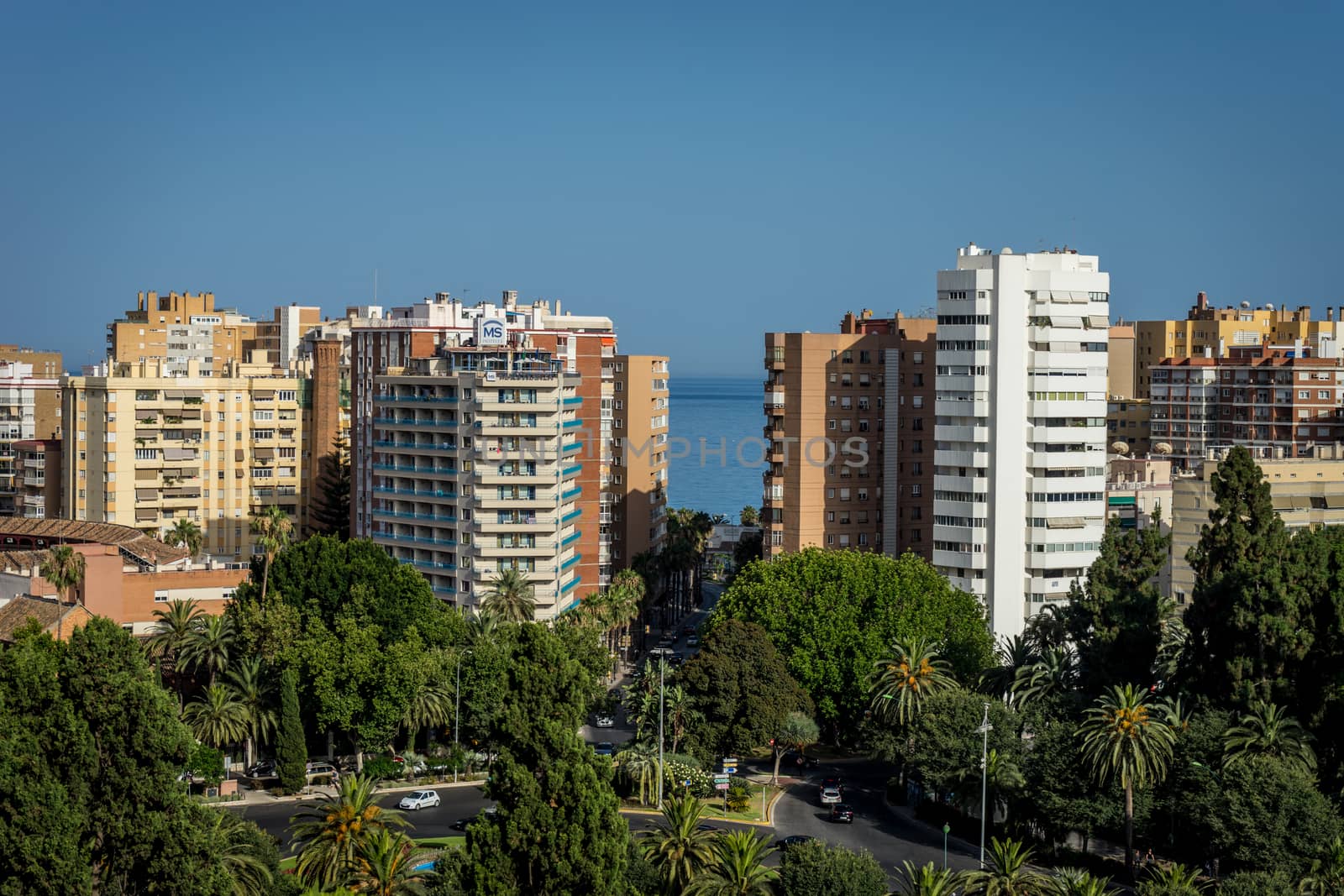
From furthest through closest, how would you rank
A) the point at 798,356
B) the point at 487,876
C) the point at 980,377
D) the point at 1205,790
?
the point at 798,356, the point at 980,377, the point at 1205,790, the point at 487,876

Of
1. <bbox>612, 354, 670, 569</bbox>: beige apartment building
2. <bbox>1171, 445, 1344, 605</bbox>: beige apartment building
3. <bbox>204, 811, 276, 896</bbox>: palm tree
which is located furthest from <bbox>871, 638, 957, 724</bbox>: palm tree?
<bbox>612, 354, 670, 569</bbox>: beige apartment building

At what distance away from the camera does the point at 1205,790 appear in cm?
5959

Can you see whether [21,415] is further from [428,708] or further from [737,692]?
[737,692]

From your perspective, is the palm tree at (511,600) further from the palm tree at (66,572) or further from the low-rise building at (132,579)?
the palm tree at (66,572)

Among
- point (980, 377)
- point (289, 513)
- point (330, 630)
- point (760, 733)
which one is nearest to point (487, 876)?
point (760, 733)

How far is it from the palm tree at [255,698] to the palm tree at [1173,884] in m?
38.0

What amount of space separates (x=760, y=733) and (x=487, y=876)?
30889mm

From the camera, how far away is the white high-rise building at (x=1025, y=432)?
9144 centimetres

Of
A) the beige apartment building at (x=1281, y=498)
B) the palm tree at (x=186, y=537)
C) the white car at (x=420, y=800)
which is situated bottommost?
the white car at (x=420, y=800)

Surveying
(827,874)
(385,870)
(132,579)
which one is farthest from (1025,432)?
(385,870)

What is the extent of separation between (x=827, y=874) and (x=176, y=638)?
39.0 m

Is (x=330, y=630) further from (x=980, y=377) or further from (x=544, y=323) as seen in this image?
(x=544, y=323)

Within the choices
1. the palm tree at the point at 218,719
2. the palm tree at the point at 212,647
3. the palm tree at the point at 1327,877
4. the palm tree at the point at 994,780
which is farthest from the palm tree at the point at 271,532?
the palm tree at the point at 1327,877

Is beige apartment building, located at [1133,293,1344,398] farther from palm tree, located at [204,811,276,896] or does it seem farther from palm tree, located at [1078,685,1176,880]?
palm tree, located at [204,811,276,896]
